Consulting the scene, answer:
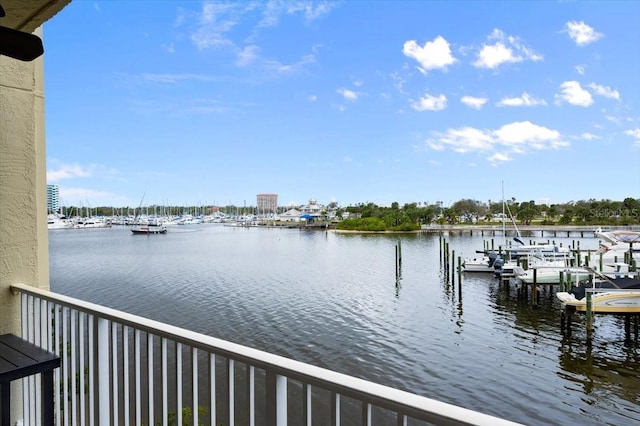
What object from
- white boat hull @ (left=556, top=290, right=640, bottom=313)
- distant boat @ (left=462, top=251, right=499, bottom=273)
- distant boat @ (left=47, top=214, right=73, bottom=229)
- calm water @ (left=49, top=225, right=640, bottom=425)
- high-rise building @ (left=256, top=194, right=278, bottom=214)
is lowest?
calm water @ (left=49, top=225, right=640, bottom=425)

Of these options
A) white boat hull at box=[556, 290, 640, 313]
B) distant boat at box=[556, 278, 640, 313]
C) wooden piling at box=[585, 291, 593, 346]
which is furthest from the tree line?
wooden piling at box=[585, 291, 593, 346]

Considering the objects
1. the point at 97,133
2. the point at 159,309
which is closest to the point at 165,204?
the point at 97,133

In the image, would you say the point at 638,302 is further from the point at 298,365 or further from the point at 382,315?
the point at 298,365

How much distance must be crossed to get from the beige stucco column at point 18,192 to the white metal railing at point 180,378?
13cm

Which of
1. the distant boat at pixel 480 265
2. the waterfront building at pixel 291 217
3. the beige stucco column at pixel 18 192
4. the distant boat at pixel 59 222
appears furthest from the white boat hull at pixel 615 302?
the waterfront building at pixel 291 217

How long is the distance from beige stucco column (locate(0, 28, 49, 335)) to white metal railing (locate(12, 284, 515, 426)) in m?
0.13

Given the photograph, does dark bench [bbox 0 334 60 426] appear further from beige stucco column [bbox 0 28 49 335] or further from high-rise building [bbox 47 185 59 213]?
high-rise building [bbox 47 185 59 213]

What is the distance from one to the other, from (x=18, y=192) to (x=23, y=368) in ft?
5.86

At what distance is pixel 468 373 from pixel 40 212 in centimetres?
1037

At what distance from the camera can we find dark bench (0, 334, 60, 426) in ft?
5.54

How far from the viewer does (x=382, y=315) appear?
618 inches

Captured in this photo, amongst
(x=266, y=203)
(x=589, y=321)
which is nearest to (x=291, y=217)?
(x=266, y=203)

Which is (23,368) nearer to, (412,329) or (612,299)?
(412,329)

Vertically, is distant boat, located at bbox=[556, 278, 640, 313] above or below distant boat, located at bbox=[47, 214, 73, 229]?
below
